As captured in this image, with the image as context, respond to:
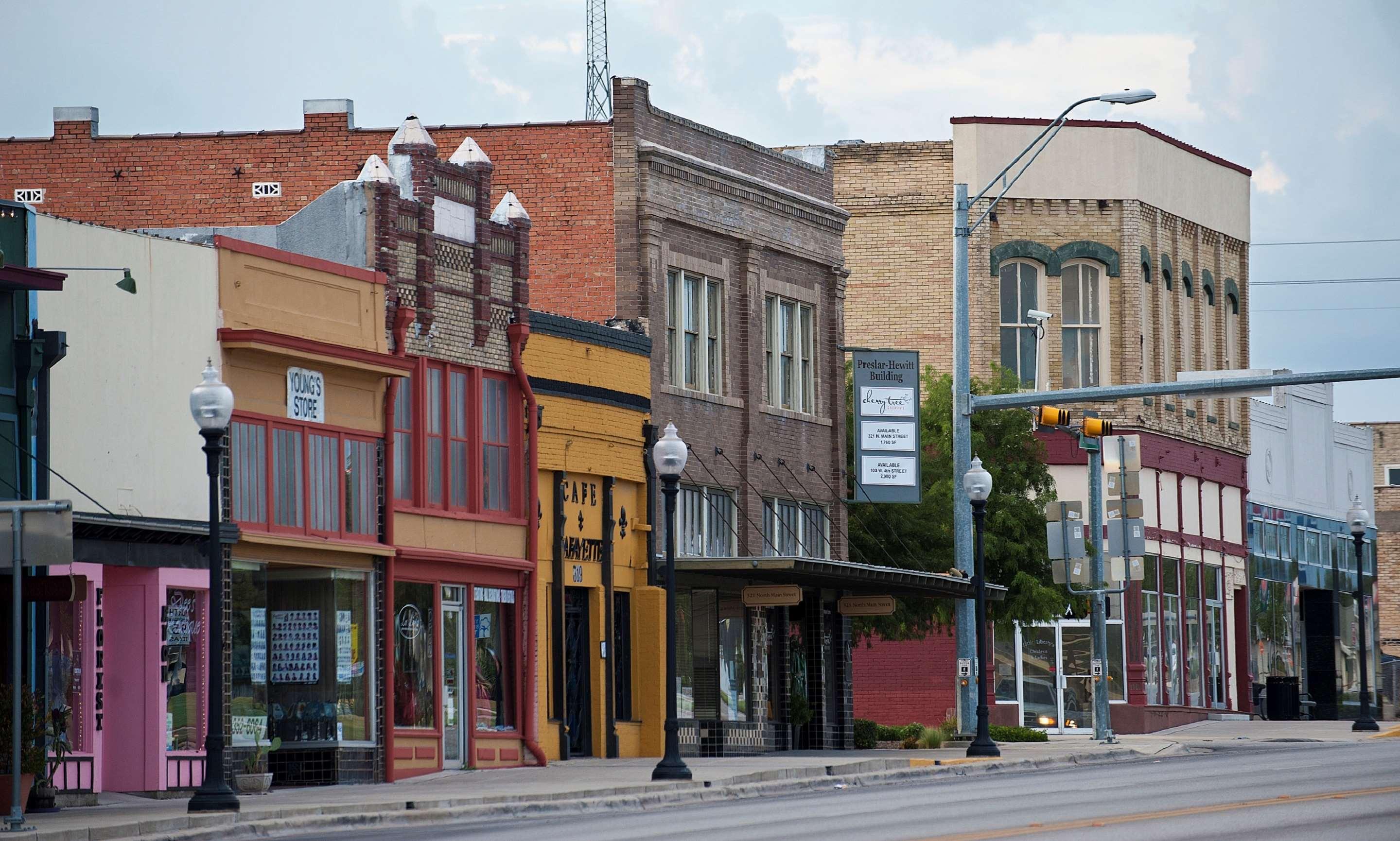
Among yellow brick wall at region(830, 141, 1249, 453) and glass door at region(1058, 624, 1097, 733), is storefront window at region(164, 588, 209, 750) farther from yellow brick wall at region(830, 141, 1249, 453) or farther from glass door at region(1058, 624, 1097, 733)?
glass door at region(1058, 624, 1097, 733)

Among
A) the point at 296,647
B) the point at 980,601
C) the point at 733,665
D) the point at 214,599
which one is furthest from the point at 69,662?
the point at 733,665

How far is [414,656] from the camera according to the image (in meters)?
28.2

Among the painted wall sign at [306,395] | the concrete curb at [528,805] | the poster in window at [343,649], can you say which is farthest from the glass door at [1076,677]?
the painted wall sign at [306,395]

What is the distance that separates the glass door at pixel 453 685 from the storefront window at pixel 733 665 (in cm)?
677

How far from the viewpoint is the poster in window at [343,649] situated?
87.7ft

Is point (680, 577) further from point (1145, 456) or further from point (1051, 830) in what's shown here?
point (1145, 456)

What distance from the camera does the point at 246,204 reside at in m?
35.1

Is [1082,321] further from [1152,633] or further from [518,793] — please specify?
[518,793]

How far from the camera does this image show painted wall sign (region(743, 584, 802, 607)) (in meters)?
33.9

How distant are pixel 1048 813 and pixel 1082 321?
1287 inches

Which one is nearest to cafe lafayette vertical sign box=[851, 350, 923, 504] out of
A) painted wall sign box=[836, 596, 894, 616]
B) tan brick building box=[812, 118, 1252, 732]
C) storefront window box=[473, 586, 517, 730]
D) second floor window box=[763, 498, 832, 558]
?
second floor window box=[763, 498, 832, 558]

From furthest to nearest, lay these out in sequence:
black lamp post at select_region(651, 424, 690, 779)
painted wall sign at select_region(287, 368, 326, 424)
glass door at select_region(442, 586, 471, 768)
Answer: glass door at select_region(442, 586, 471, 768) < painted wall sign at select_region(287, 368, 326, 424) < black lamp post at select_region(651, 424, 690, 779)

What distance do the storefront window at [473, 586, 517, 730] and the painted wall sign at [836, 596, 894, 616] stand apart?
9.26m

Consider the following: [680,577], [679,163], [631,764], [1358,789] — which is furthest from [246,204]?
[1358,789]
